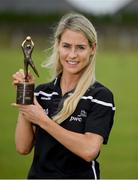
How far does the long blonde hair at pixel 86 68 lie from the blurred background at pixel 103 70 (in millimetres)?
631

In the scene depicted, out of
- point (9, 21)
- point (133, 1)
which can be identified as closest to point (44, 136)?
point (9, 21)

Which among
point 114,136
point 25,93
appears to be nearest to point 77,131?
point 25,93

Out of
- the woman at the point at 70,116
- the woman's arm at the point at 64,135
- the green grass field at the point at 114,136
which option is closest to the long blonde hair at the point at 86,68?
the woman at the point at 70,116

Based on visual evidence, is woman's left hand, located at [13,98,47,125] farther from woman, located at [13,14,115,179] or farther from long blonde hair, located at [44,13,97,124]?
long blonde hair, located at [44,13,97,124]

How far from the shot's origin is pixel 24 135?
333 cm

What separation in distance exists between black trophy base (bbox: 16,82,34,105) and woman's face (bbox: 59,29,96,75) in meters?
0.28

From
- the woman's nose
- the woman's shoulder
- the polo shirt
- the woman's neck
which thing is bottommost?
the polo shirt

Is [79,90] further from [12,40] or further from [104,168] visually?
[12,40]

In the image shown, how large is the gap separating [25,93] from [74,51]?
37 cm

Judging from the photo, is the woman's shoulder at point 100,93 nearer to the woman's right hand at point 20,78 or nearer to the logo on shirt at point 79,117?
the logo on shirt at point 79,117

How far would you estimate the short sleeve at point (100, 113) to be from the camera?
126 inches

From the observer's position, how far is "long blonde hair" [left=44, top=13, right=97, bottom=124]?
321 cm

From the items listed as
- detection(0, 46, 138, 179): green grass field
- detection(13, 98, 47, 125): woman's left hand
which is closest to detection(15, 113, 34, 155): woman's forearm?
detection(13, 98, 47, 125): woman's left hand

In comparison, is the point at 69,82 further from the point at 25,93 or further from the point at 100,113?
the point at 25,93
